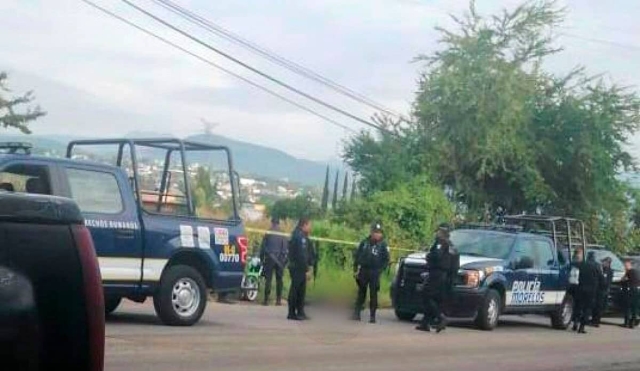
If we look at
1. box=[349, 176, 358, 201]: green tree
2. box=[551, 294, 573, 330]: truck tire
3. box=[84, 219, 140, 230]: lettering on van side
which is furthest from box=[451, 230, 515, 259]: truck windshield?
box=[349, 176, 358, 201]: green tree

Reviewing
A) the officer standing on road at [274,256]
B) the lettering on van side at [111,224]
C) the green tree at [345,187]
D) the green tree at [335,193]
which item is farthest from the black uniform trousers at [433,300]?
the green tree at [345,187]

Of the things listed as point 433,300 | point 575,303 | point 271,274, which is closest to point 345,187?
point 575,303

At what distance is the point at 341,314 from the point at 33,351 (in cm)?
1346

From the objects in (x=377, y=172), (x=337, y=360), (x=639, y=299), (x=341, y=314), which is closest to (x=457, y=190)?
(x=377, y=172)

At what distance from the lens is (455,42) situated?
3997cm

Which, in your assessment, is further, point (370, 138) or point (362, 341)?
point (370, 138)

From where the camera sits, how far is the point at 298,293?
61.7 ft

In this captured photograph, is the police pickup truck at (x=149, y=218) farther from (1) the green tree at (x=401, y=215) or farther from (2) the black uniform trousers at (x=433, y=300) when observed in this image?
(1) the green tree at (x=401, y=215)

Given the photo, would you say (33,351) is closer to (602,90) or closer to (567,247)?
(567,247)

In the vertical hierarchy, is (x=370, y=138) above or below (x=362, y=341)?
above

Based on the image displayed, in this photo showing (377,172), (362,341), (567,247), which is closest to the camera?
(362,341)

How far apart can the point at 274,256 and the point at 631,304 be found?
8630 mm

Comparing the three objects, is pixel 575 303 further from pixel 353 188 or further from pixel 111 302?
pixel 353 188

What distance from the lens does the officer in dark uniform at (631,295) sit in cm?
2623
